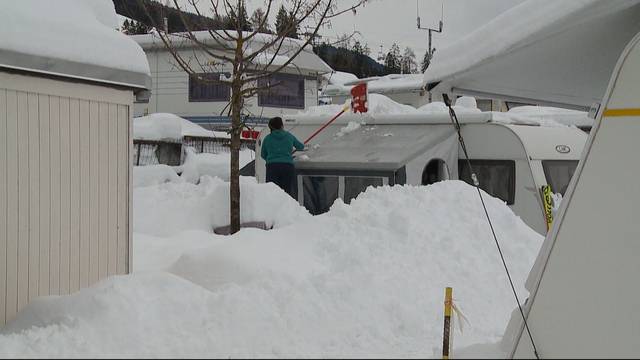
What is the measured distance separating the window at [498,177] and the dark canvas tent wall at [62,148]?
5865 mm

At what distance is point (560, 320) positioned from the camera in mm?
4012

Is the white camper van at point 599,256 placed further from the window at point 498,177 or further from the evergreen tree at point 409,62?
the evergreen tree at point 409,62

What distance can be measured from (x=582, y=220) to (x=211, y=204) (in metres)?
6.65

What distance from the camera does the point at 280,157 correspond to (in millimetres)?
10984

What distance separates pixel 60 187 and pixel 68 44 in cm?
115

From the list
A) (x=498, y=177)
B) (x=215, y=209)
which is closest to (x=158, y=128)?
(x=215, y=209)

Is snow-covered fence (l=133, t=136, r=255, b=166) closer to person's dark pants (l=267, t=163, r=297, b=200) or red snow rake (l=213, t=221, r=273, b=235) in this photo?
person's dark pants (l=267, t=163, r=297, b=200)

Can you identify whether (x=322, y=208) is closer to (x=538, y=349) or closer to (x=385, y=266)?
(x=385, y=266)

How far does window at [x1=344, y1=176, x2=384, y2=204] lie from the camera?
10477 millimetres

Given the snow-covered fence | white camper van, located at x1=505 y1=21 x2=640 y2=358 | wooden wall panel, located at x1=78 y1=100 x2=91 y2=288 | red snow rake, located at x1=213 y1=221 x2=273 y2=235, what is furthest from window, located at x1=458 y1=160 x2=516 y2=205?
the snow-covered fence

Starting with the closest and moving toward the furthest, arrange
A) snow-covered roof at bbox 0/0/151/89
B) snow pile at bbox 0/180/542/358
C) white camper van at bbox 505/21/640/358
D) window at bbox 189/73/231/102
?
1. white camper van at bbox 505/21/640/358
2. snow pile at bbox 0/180/542/358
3. snow-covered roof at bbox 0/0/151/89
4. window at bbox 189/73/231/102

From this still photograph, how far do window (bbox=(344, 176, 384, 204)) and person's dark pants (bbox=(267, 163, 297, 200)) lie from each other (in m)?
0.88

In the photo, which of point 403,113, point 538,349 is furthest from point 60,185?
point 403,113

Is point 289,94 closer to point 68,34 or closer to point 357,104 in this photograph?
point 357,104
